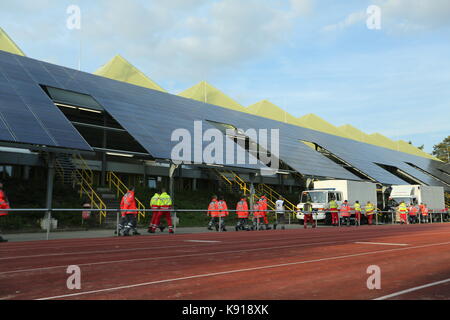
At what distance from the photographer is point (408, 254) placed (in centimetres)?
943

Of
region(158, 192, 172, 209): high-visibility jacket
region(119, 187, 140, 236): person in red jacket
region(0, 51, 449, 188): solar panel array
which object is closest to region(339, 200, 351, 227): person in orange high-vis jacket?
region(0, 51, 449, 188): solar panel array

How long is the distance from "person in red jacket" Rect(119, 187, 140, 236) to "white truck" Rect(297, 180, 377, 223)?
48.2ft

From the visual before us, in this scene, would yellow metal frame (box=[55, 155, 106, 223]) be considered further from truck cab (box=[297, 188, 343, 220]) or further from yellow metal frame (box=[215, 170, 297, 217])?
truck cab (box=[297, 188, 343, 220])

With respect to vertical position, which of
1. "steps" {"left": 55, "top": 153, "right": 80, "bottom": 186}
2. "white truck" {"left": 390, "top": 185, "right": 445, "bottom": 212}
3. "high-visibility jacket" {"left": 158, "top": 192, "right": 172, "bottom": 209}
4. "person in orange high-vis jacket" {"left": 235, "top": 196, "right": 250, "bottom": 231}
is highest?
"steps" {"left": 55, "top": 153, "right": 80, "bottom": 186}

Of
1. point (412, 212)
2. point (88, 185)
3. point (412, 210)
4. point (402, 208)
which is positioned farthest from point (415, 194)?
point (88, 185)

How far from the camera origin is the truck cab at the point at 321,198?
28266 millimetres

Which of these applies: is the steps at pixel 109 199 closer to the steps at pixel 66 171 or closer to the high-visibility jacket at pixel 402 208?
the steps at pixel 66 171

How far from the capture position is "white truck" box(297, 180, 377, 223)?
2842 centimetres

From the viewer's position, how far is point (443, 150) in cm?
10800

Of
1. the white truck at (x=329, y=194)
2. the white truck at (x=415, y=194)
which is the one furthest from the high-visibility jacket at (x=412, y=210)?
the white truck at (x=329, y=194)

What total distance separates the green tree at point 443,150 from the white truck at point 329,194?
88608 millimetres
